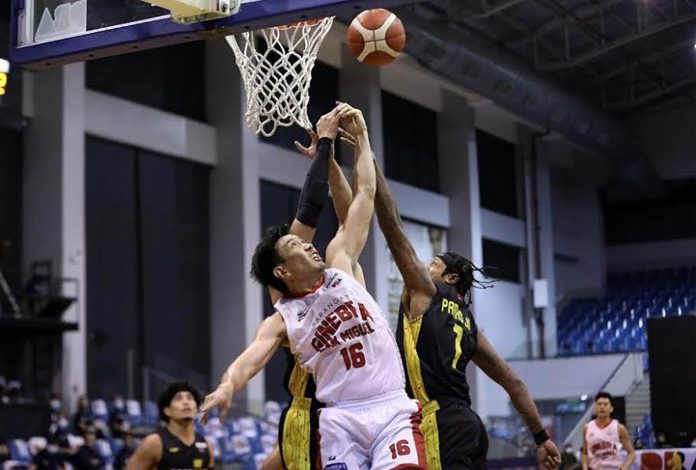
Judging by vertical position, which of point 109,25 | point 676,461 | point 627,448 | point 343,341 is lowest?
point 676,461

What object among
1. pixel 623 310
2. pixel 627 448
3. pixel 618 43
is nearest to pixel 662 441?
pixel 627 448

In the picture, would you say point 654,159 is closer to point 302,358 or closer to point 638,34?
point 638,34

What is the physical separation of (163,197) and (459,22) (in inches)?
280

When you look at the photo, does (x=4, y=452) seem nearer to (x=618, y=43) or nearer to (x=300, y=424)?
(x=300, y=424)

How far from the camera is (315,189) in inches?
243

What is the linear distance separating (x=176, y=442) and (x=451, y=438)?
2.33 meters

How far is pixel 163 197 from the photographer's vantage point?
23.2 meters

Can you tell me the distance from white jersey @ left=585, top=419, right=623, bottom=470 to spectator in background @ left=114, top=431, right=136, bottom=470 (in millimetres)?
7252

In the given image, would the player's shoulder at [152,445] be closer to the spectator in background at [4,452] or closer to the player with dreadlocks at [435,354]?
the player with dreadlocks at [435,354]

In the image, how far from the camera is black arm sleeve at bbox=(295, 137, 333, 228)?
6.16 metres

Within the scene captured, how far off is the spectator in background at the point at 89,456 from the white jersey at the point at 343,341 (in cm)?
1222

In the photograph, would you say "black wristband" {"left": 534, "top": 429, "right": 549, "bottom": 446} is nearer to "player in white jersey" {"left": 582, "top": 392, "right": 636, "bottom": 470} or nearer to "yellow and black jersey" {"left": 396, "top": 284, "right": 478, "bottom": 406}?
"yellow and black jersey" {"left": 396, "top": 284, "right": 478, "bottom": 406}

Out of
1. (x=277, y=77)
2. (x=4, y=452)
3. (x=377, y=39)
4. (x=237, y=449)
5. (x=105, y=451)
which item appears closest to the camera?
(x=377, y=39)

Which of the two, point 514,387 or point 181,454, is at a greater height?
point 514,387
